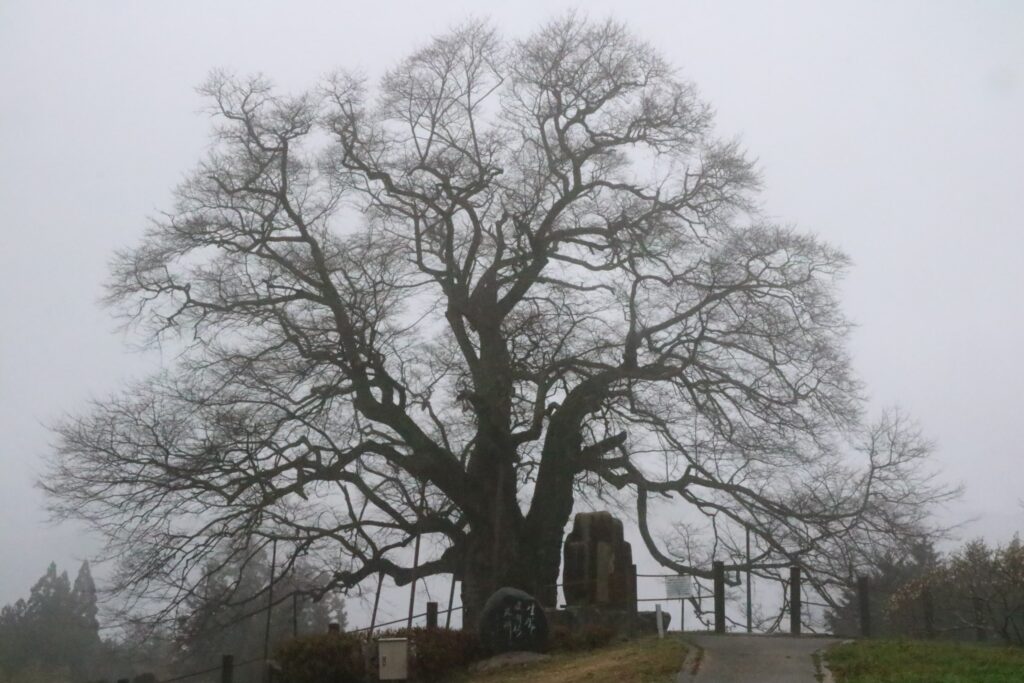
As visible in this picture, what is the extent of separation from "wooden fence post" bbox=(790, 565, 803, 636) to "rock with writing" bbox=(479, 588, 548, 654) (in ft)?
17.3

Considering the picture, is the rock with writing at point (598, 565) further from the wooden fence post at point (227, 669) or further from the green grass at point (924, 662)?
the wooden fence post at point (227, 669)

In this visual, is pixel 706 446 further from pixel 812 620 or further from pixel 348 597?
pixel 348 597

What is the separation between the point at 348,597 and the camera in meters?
25.7

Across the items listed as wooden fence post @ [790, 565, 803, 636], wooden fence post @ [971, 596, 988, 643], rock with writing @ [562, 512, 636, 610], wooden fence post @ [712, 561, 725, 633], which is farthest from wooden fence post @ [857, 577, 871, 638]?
rock with writing @ [562, 512, 636, 610]

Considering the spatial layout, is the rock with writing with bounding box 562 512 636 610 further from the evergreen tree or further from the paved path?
the evergreen tree

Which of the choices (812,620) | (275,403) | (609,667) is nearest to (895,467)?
(812,620)

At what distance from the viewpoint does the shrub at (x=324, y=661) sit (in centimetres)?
1884

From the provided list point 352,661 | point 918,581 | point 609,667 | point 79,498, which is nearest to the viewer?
point 609,667

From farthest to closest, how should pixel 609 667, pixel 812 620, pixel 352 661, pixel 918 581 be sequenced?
pixel 812 620
pixel 918 581
pixel 352 661
pixel 609 667

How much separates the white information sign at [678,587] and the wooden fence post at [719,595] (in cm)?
286

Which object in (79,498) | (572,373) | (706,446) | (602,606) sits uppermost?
(572,373)

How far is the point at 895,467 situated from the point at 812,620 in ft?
12.2

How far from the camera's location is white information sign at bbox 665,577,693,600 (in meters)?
20.2

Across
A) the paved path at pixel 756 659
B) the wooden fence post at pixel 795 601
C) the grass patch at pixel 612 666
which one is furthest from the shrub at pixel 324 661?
the wooden fence post at pixel 795 601
